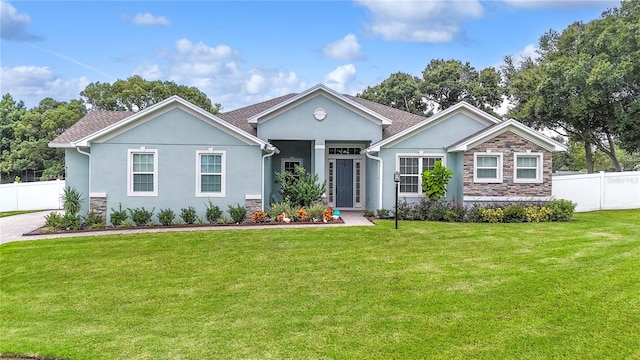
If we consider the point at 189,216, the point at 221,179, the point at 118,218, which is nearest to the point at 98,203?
the point at 118,218

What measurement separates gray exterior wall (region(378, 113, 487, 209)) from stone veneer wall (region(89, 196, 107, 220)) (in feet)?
34.3

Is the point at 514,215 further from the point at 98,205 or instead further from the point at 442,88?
the point at 442,88

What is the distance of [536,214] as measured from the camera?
15.0 m

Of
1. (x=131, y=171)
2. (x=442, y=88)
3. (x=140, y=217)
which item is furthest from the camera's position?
(x=442, y=88)

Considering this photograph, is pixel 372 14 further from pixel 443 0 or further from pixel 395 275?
pixel 395 275

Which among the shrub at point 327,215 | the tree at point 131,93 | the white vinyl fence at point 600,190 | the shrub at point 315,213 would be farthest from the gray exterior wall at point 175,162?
the tree at point 131,93

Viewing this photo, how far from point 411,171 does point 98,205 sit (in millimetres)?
11858

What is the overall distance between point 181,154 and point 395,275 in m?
9.90

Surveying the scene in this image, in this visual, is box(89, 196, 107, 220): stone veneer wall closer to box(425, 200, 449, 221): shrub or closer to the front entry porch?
the front entry porch

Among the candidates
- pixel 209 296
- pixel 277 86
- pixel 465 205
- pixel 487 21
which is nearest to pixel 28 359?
pixel 209 296

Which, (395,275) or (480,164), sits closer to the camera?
(395,275)

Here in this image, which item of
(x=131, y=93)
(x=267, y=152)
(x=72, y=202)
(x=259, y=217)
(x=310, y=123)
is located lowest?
(x=259, y=217)

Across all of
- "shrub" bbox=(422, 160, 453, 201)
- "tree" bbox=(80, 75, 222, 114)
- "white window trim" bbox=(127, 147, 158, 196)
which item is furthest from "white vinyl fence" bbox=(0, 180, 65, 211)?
"tree" bbox=(80, 75, 222, 114)

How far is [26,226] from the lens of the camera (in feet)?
48.6
